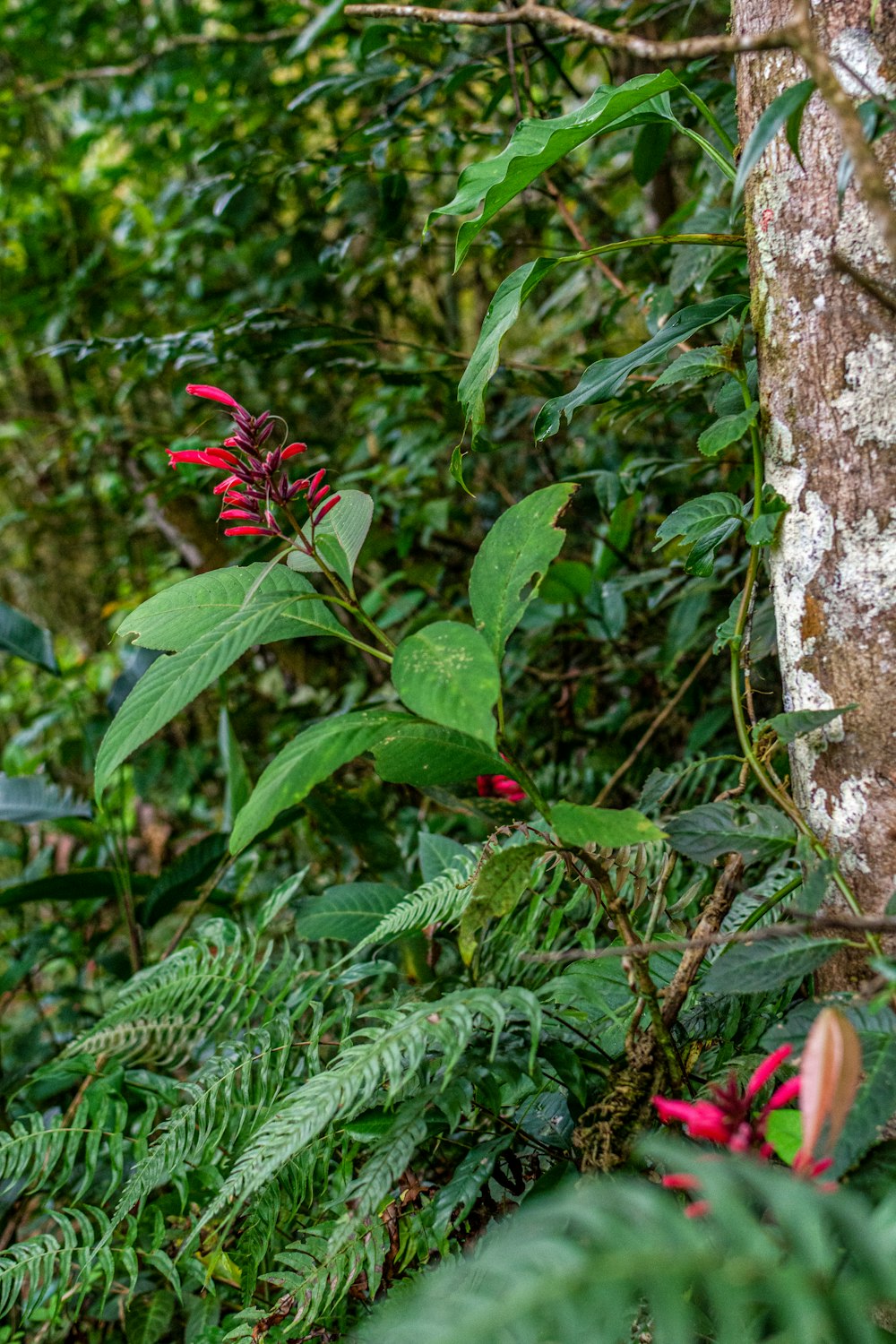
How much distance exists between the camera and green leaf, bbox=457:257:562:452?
856 millimetres

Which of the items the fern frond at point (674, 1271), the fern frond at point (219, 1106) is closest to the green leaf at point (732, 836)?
the fern frond at point (674, 1271)

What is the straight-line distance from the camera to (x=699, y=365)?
0.84 m

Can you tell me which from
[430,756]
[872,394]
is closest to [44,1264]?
[430,756]

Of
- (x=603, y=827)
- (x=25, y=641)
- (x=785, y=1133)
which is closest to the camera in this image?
(x=785, y=1133)

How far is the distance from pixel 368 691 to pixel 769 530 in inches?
64.6

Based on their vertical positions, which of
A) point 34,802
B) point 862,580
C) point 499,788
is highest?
point 862,580

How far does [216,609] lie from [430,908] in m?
0.36

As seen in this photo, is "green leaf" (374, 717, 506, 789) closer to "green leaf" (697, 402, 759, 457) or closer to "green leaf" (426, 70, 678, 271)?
"green leaf" (697, 402, 759, 457)

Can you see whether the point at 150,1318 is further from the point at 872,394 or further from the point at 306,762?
the point at 872,394

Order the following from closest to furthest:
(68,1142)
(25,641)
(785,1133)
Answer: (785,1133) < (68,1142) < (25,641)

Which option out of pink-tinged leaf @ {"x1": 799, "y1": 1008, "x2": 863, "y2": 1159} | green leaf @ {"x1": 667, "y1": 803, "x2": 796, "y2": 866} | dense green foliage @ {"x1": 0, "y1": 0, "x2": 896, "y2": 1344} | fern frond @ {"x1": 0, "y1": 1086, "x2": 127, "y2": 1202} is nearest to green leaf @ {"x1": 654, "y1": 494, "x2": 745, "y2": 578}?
dense green foliage @ {"x1": 0, "y1": 0, "x2": 896, "y2": 1344}

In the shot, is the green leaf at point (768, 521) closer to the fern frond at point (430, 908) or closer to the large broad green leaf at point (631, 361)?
the large broad green leaf at point (631, 361)

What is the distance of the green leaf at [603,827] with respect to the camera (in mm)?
671

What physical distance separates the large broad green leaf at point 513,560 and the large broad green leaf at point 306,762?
0.11m
